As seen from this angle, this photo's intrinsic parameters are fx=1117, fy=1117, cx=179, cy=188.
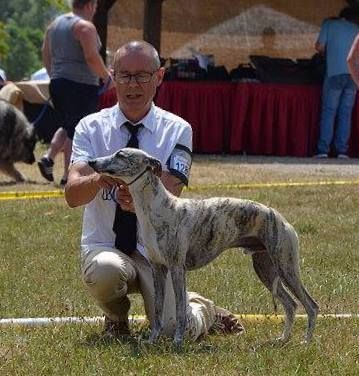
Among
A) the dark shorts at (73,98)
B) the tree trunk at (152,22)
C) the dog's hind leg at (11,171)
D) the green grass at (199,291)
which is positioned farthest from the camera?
the tree trunk at (152,22)

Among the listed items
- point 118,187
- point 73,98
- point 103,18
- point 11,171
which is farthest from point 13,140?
point 118,187

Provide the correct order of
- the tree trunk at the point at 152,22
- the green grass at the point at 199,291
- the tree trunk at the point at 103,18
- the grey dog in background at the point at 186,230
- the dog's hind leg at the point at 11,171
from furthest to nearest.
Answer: the tree trunk at the point at 103,18 → the tree trunk at the point at 152,22 → the dog's hind leg at the point at 11,171 → the grey dog in background at the point at 186,230 → the green grass at the point at 199,291

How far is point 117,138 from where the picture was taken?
15.6 ft

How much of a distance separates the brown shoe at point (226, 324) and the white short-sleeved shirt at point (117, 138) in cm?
70

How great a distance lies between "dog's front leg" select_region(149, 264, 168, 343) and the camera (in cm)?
455

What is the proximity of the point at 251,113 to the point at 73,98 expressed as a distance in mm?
4596

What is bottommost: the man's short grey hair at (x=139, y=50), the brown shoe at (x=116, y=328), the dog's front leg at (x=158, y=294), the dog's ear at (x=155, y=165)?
the brown shoe at (x=116, y=328)

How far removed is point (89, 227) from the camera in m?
4.89

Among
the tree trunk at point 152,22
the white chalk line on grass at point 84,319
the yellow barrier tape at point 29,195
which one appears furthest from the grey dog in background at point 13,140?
the white chalk line on grass at point 84,319

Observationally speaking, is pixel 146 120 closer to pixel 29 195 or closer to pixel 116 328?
pixel 116 328

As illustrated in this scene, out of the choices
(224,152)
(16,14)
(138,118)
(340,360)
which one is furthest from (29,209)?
(16,14)

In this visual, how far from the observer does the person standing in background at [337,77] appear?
1399 cm

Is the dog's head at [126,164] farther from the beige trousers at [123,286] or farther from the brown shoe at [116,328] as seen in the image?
the brown shoe at [116,328]

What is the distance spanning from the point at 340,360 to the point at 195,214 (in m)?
0.80
